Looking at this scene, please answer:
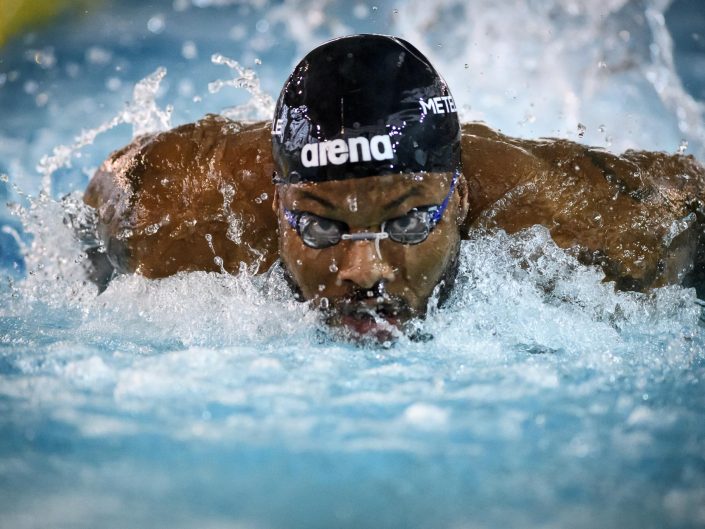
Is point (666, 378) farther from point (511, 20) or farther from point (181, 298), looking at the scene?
point (511, 20)

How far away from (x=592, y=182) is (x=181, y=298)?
4.65 ft

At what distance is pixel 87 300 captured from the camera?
2.96m

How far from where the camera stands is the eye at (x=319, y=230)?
7.11 ft

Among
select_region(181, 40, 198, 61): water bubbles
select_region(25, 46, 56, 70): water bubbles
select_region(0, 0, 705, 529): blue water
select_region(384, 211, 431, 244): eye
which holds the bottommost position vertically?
select_region(0, 0, 705, 529): blue water

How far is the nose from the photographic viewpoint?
2111mm

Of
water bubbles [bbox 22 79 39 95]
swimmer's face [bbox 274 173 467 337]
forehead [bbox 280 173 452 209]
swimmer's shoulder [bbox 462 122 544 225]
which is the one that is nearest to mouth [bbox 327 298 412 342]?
swimmer's face [bbox 274 173 467 337]

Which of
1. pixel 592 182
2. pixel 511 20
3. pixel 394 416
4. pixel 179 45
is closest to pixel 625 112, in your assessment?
pixel 511 20

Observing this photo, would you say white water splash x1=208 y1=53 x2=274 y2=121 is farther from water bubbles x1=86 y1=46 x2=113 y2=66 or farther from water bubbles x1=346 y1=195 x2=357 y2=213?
water bubbles x1=86 y1=46 x2=113 y2=66

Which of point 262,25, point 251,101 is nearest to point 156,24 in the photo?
point 262,25

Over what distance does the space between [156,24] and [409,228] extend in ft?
10.3

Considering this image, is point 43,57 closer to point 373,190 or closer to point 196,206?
point 196,206

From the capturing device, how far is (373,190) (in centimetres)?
213

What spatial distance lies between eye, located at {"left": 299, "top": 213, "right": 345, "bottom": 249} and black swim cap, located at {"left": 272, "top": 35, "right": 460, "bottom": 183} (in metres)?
0.11

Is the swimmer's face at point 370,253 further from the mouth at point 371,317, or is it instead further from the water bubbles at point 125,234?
the water bubbles at point 125,234
